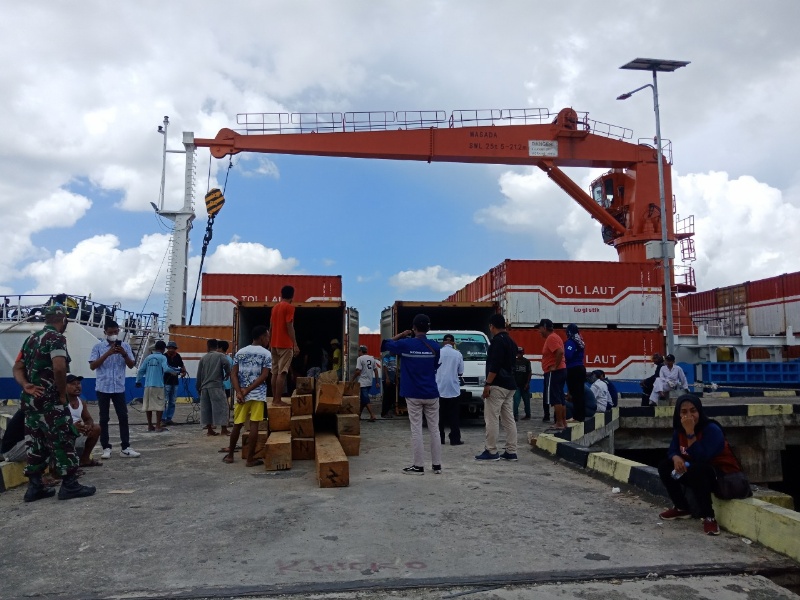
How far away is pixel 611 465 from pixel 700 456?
6.53ft

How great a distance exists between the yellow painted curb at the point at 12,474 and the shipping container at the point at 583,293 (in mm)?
17281

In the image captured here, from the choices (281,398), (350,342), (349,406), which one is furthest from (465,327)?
(281,398)

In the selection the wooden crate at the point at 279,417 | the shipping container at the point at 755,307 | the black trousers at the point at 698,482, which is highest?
the shipping container at the point at 755,307

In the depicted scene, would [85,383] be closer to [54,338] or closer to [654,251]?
[54,338]

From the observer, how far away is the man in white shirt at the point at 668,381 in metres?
11.8

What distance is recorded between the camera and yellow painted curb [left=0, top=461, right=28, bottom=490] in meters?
5.95

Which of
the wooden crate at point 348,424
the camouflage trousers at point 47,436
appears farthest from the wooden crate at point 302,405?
the camouflage trousers at point 47,436

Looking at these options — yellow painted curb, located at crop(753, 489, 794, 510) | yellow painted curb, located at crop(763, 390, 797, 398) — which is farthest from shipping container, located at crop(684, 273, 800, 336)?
yellow painted curb, located at crop(753, 489, 794, 510)

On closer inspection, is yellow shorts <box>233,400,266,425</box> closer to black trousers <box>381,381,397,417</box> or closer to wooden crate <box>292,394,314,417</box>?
wooden crate <box>292,394,314,417</box>

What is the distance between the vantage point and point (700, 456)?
14.3 ft

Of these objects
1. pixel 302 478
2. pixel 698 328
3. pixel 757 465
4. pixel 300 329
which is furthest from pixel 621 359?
pixel 302 478

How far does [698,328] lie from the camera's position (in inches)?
943

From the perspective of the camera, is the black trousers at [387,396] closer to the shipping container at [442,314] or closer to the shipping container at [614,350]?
the shipping container at [442,314]

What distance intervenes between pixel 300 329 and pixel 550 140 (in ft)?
42.6
